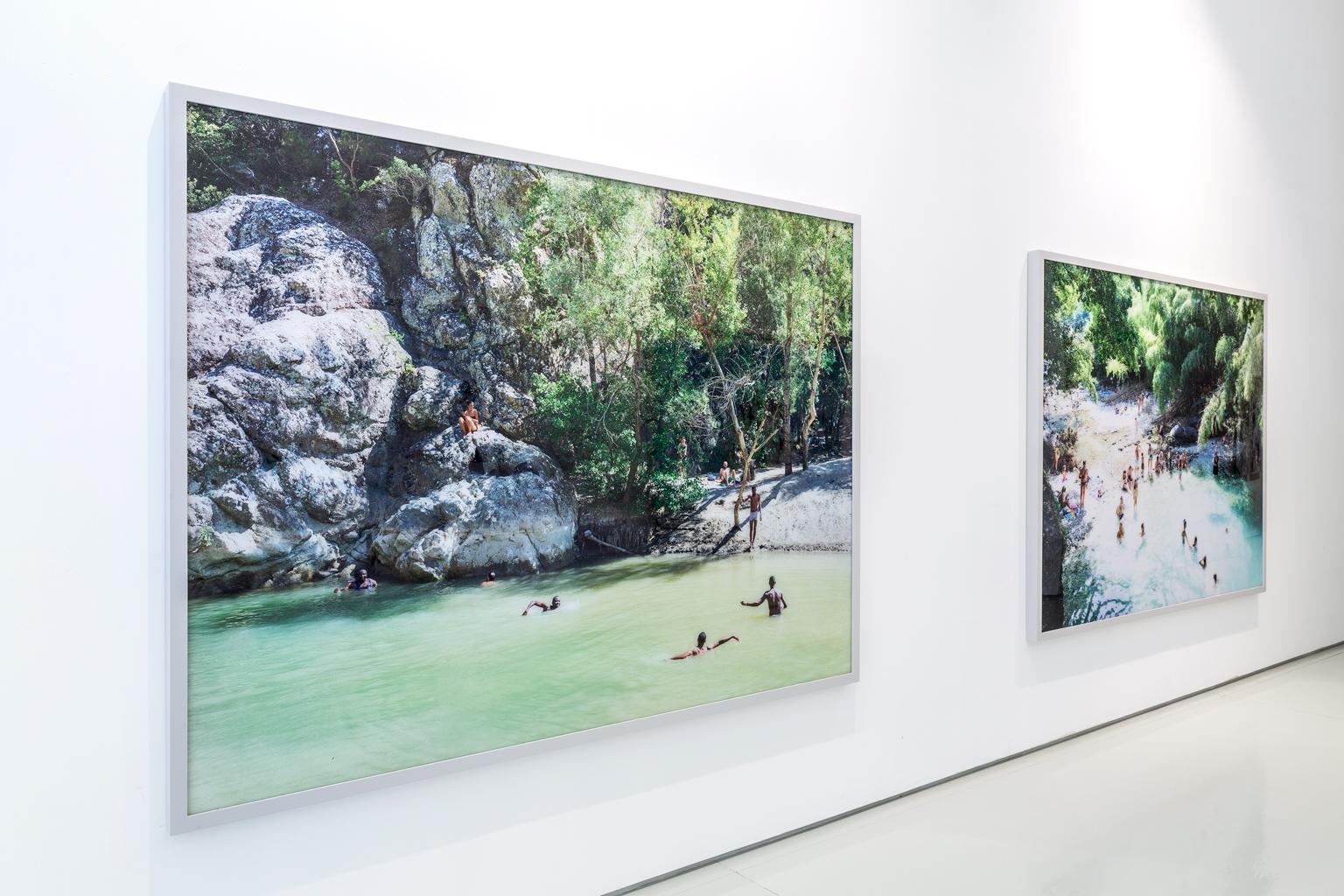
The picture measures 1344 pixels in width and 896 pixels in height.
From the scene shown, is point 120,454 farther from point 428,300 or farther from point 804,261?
point 804,261

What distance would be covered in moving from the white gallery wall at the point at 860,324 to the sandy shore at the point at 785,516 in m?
0.13

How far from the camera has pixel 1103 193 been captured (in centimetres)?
294

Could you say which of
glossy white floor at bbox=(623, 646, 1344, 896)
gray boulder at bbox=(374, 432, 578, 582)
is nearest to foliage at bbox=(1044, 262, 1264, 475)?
glossy white floor at bbox=(623, 646, 1344, 896)

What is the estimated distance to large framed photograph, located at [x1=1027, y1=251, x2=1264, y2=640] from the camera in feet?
8.86

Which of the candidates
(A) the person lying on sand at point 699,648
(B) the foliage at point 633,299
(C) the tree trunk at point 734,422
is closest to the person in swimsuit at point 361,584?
(B) the foliage at point 633,299

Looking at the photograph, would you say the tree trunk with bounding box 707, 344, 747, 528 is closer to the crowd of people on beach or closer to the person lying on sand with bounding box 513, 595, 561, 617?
the person lying on sand with bounding box 513, 595, 561, 617

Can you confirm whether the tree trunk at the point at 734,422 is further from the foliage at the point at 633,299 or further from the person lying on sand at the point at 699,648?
the person lying on sand at the point at 699,648

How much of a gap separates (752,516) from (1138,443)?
170 cm

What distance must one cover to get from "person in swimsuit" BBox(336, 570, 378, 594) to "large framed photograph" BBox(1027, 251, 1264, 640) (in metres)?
2.02

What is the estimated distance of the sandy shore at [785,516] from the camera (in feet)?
6.52

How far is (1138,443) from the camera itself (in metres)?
2.96

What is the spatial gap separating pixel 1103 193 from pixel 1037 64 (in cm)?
53

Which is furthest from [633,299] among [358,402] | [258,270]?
[258,270]

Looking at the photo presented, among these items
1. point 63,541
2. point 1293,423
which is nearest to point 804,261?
point 63,541
